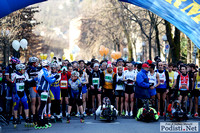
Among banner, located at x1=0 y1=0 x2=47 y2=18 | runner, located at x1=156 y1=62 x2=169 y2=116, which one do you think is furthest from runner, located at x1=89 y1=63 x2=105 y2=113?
banner, located at x1=0 y1=0 x2=47 y2=18

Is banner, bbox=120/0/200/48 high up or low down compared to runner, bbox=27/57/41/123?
up

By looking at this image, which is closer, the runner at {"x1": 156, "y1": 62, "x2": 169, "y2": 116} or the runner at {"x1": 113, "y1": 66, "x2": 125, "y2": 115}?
the runner at {"x1": 156, "y1": 62, "x2": 169, "y2": 116}

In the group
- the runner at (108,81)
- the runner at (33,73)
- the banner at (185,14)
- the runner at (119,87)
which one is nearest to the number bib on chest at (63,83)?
the runner at (108,81)

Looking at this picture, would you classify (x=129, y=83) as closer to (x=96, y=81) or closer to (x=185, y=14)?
(x=96, y=81)

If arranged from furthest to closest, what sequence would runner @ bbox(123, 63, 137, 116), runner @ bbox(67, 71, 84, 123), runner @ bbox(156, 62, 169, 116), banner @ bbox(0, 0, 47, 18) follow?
runner @ bbox(123, 63, 137, 116)
runner @ bbox(156, 62, 169, 116)
runner @ bbox(67, 71, 84, 123)
banner @ bbox(0, 0, 47, 18)

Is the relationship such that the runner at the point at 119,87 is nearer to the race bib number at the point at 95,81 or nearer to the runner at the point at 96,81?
the runner at the point at 96,81

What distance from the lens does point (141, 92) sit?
42.0 feet

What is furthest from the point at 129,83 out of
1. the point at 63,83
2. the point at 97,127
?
the point at 97,127

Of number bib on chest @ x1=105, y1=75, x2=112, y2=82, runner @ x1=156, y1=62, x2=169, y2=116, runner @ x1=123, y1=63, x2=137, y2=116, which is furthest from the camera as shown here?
number bib on chest @ x1=105, y1=75, x2=112, y2=82

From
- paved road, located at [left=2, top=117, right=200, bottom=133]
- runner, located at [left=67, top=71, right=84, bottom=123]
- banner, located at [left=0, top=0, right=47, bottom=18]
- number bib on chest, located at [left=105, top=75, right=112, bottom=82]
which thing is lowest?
paved road, located at [left=2, top=117, right=200, bottom=133]

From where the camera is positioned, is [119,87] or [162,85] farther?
[119,87]

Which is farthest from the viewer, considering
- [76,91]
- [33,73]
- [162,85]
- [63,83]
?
[162,85]

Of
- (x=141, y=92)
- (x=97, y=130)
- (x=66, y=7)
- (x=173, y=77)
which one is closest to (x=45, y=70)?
(x=97, y=130)

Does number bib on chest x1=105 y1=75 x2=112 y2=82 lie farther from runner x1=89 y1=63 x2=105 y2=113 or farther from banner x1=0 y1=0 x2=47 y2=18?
banner x1=0 y1=0 x2=47 y2=18
